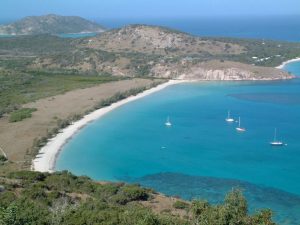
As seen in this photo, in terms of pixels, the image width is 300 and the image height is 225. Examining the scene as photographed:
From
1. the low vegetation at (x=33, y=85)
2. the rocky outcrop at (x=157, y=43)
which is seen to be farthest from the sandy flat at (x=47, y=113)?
the rocky outcrop at (x=157, y=43)

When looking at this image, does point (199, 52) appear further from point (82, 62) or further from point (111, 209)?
point (111, 209)

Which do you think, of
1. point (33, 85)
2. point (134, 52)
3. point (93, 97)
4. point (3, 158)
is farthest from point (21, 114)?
point (134, 52)

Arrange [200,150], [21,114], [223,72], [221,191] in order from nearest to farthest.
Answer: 1. [221,191]
2. [200,150]
3. [21,114]
4. [223,72]

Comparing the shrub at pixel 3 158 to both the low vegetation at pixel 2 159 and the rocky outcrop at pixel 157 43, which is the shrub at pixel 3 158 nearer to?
the low vegetation at pixel 2 159

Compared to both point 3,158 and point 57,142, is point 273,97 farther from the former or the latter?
point 3,158

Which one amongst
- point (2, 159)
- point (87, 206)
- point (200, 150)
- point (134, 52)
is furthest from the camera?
point (134, 52)

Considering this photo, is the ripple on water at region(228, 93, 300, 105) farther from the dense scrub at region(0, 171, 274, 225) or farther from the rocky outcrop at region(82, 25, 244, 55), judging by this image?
the dense scrub at region(0, 171, 274, 225)
